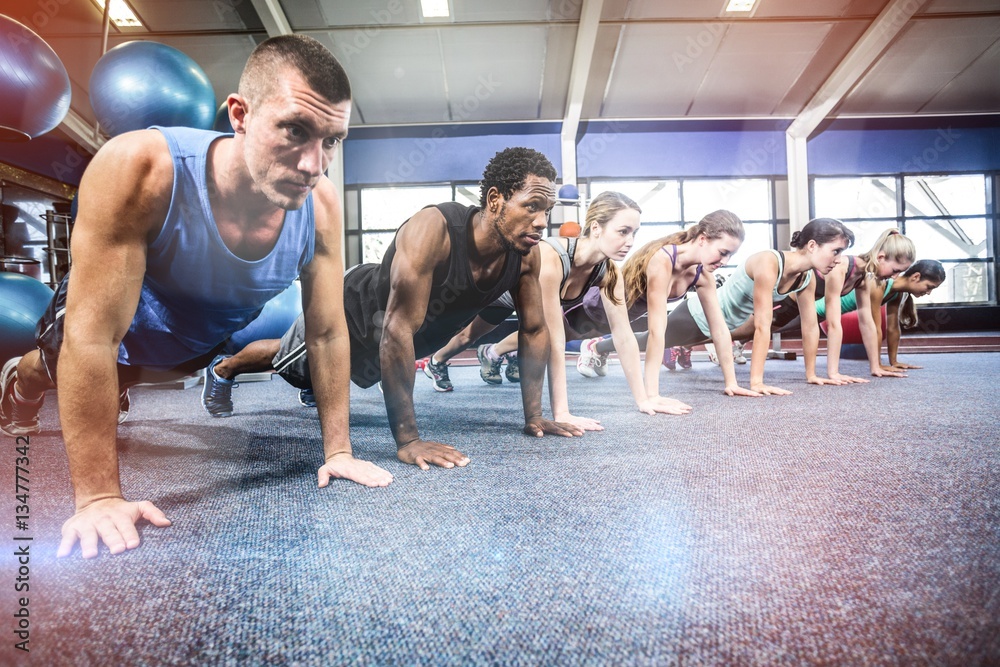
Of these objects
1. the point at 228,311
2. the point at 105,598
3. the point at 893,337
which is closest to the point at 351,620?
the point at 105,598

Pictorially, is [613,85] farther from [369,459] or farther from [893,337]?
[369,459]

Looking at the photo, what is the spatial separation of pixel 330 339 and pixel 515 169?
68 cm

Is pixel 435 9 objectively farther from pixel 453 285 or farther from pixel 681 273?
pixel 453 285

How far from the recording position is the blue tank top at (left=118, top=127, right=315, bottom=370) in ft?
3.19

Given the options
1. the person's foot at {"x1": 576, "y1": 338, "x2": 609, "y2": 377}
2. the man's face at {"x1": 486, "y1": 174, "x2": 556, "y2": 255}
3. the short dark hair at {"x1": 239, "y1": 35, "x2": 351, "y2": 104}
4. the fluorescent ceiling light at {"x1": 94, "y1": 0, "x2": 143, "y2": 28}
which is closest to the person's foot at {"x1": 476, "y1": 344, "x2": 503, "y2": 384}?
the person's foot at {"x1": 576, "y1": 338, "x2": 609, "y2": 377}

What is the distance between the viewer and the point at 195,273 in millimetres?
1069

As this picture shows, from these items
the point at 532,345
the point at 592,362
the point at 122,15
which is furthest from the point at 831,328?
the point at 122,15

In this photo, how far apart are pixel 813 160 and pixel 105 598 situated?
7.41 metres

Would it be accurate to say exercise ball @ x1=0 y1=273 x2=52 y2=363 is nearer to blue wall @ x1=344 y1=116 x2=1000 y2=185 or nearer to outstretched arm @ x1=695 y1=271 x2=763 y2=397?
outstretched arm @ x1=695 y1=271 x2=763 y2=397

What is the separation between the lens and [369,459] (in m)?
1.40

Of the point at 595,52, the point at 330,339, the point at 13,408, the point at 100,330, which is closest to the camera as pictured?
the point at 100,330

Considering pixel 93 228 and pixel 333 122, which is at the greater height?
pixel 333 122

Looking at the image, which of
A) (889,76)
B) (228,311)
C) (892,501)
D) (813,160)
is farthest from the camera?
(813,160)

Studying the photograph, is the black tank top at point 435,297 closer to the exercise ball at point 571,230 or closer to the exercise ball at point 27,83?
the exercise ball at point 571,230
